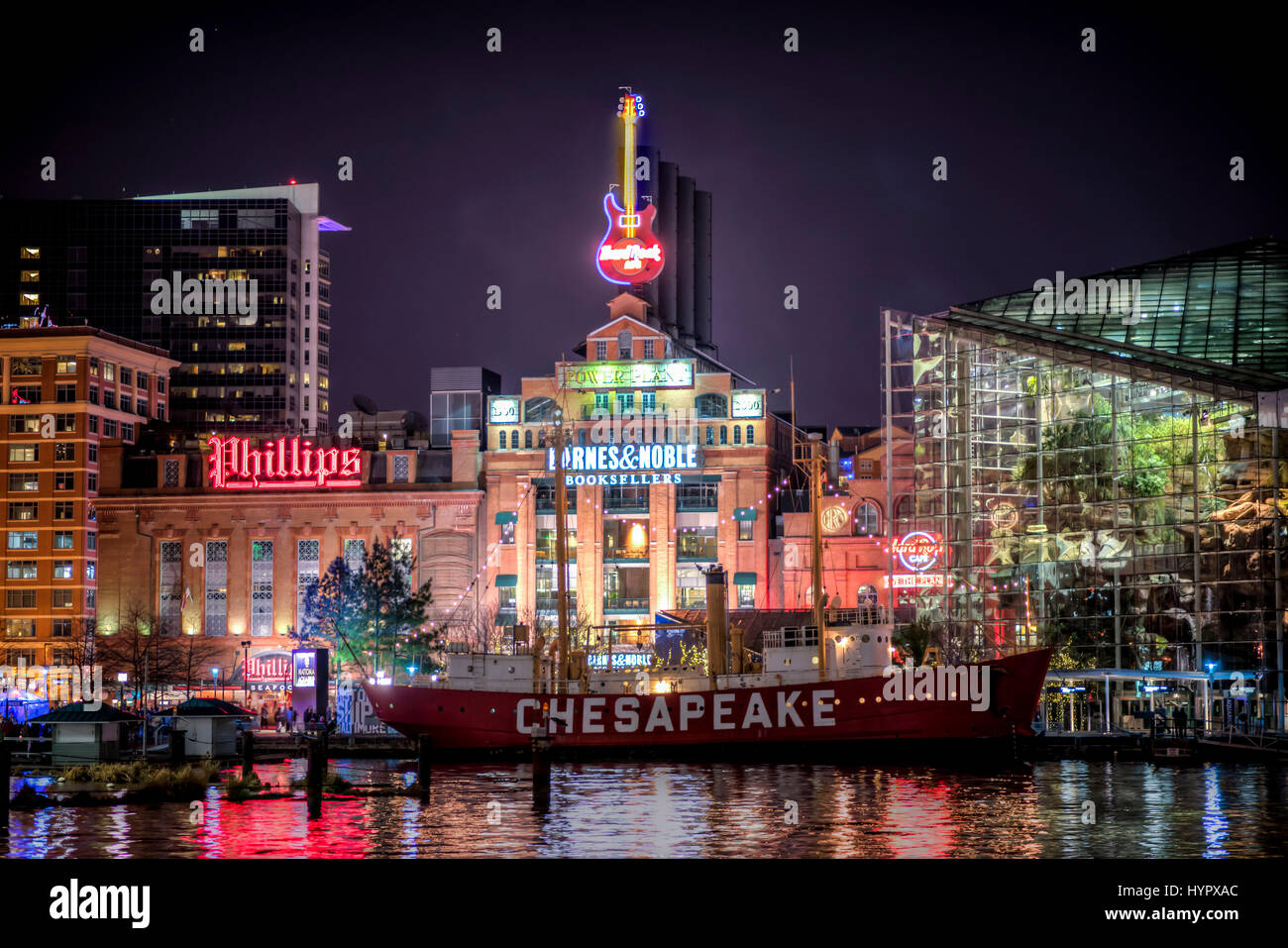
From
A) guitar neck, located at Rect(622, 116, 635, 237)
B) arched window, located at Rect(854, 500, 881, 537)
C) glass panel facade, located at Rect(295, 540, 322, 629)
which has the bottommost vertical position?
glass panel facade, located at Rect(295, 540, 322, 629)

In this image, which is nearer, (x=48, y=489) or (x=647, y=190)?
(x=647, y=190)

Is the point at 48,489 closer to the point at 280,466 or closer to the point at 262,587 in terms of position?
the point at 280,466

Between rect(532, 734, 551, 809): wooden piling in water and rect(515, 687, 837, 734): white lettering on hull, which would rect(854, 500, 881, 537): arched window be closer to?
rect(515, 687, 837, 734): white lettering on hull

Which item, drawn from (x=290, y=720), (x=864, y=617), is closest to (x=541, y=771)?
(x=864, y=617)

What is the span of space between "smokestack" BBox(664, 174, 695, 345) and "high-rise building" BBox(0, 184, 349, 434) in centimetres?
5422

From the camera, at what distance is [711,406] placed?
114m

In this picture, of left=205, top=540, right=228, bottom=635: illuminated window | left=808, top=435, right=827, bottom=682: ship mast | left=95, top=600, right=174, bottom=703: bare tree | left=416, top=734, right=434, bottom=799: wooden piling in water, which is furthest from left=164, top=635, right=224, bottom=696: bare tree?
left=416, top=734, right=434, bottom=799: wooden piling in water

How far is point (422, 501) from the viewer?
117250mm

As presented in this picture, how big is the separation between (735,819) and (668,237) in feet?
305

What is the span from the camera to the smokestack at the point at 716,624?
233 ft

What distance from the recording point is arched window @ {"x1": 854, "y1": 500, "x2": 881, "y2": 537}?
357 feet

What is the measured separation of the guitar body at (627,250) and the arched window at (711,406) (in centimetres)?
1037

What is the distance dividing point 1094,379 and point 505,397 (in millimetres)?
46592

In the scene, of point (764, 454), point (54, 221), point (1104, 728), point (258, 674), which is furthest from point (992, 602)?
point (54, 221)
